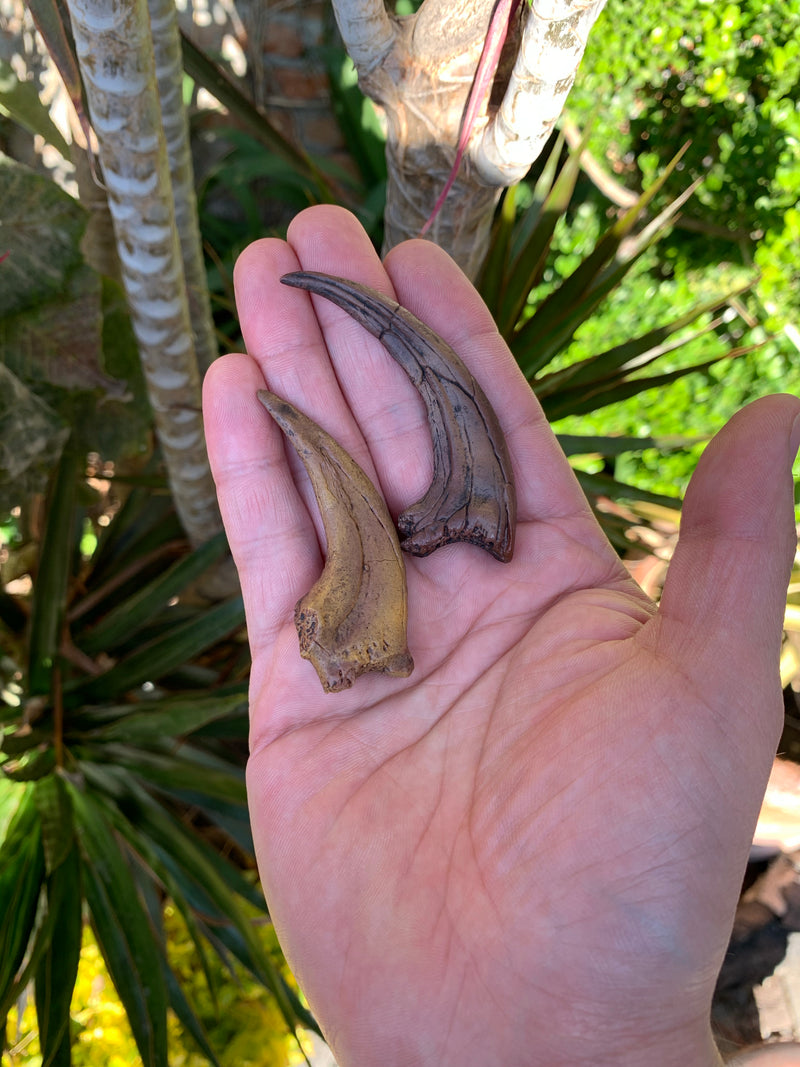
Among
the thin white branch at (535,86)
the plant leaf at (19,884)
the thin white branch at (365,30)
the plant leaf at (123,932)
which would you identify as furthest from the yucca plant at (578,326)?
the plant leaf at (19,884)

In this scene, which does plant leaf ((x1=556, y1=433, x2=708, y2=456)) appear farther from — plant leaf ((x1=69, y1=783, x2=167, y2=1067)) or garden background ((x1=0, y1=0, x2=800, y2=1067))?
plant leaf ((x1=69, y1=783, x2=167, y2=1067))

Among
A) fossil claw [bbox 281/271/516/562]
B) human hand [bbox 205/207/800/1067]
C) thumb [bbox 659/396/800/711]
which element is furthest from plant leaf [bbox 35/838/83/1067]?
thumb [bbox 659/396/800/711]

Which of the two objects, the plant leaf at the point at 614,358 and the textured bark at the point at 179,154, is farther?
the plant leaf at the point at 614,358

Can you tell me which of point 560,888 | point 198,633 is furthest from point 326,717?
point 198,633

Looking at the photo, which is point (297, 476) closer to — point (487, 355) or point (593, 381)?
point (487, 355)

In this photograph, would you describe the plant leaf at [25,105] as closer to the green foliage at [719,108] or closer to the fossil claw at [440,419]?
the fossil claw at [440,419]
